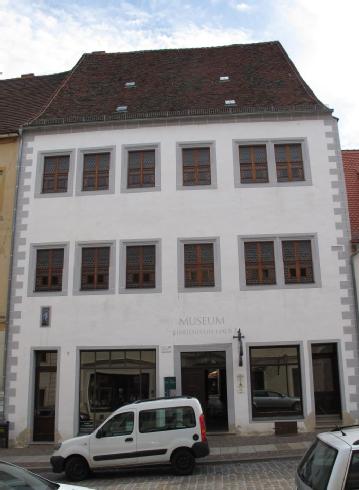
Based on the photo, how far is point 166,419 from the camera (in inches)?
476

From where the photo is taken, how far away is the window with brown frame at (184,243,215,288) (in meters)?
17.4

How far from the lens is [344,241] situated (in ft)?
57.3

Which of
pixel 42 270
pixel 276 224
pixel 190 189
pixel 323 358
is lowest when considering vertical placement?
pixel 323 358

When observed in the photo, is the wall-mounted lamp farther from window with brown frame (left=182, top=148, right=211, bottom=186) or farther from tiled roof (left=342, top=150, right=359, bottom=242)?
window with brown frame (left=182, top=148, right=211, bottom=186)

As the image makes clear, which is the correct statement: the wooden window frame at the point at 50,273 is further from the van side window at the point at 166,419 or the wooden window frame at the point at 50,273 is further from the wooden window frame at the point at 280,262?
the van side window at the point at 166,419

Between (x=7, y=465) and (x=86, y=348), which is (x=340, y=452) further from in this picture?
(x=86, y=348)

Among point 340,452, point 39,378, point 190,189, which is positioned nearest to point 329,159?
point 190,189

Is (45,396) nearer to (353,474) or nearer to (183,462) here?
(183,462)

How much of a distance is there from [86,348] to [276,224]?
25.4ft

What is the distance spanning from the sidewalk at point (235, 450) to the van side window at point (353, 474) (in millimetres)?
8405

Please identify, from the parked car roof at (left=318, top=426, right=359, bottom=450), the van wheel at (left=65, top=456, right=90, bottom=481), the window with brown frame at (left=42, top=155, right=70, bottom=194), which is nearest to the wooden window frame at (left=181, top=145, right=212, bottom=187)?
the window with brown frame at (left=42, top=155, right=70, bottom=194)

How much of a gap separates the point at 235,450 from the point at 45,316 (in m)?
7.74

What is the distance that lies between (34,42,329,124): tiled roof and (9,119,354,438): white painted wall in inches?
42.3

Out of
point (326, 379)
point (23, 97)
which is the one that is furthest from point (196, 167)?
point (23, 97)
